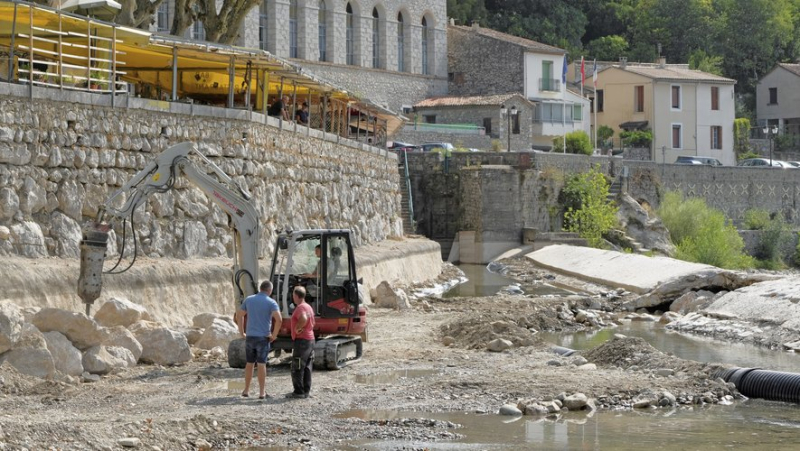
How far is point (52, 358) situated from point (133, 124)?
8.21 metres

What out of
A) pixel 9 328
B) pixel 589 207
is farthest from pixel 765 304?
pixel 589 207

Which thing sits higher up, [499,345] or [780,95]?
[780,95]

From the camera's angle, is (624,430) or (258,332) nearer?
(624,430)

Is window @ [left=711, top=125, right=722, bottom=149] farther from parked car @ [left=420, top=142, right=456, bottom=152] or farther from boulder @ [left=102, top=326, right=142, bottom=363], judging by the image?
boulder @ [left=102, top=326, right=142, bottom=363]

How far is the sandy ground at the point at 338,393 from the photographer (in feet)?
45.5

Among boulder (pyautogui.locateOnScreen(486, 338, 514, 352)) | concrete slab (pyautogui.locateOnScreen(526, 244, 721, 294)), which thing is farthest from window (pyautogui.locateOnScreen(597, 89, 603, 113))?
boulder (pyautogui.locateOnScreen(486, 338, 514, 352))

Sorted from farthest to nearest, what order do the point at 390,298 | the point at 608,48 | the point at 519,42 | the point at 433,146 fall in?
1. the point at 608,48
2. the point at 519,42
3. the point at 433,146
4. the point at 390,298

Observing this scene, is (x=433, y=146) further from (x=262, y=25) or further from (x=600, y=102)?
(x=600, y=102)

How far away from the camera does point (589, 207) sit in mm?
57969

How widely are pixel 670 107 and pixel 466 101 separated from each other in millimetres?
15074

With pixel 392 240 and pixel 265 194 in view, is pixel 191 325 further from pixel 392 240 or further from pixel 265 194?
pixel 392 240

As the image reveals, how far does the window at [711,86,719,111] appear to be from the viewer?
270 feet

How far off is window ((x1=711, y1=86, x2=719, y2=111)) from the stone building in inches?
699

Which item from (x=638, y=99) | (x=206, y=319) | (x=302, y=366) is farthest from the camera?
(x=638, y=99)
